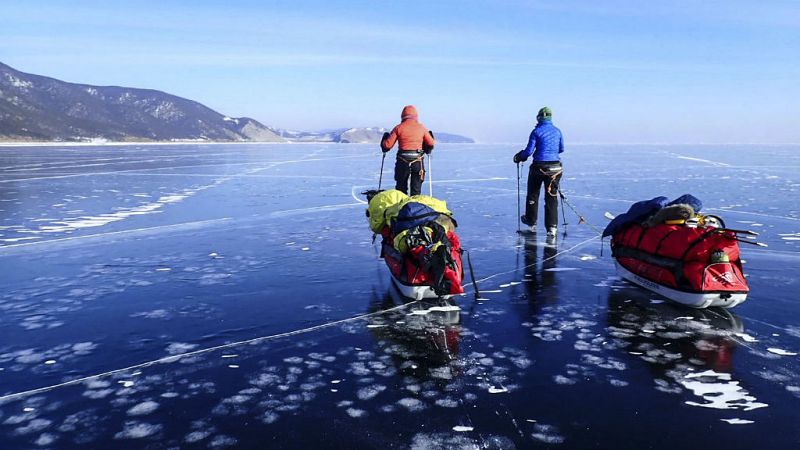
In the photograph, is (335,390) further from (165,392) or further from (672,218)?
(672,218)

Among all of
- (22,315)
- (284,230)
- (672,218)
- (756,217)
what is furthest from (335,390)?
(756,217)

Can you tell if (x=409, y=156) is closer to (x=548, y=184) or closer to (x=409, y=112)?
(x=409, y=112)

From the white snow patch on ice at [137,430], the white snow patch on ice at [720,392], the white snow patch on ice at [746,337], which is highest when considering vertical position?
the white snow patch on ice at [746,337]

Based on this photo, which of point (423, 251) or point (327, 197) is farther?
point (327, 197)

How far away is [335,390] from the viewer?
13.0 ft

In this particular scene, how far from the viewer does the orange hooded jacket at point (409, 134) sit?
36.0 feet

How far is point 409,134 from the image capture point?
36.1 feet

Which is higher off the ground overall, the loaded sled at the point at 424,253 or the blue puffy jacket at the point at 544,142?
the blue puffy jacket at the point at 544,142

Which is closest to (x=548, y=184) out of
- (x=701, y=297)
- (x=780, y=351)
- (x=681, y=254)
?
(x=681, y=254)

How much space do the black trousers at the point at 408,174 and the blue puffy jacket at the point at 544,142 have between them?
7.02 ft

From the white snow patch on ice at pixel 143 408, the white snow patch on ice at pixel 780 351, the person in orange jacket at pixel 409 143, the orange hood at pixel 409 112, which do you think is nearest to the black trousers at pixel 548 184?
the person in orange jacket at pixel 409 143

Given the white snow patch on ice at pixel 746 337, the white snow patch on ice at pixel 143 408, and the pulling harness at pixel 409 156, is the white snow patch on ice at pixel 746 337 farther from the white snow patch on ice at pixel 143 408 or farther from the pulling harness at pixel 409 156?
the pulling harness at pixel 409 156

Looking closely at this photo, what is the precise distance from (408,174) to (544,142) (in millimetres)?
2852

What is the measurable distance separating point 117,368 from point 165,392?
71 centimetres
